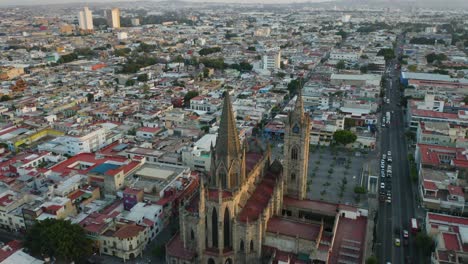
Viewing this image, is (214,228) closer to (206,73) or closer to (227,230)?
(227,230)

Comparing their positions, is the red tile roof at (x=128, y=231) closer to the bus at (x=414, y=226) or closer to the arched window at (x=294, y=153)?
the arched window at (x=294, y=153)

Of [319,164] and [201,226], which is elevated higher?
[201,226]

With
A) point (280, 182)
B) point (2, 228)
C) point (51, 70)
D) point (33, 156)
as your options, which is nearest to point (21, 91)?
point (51, 70)

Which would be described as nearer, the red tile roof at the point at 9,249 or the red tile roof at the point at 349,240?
the red tile roof at the point at 349,240

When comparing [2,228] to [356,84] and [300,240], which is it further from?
[356,84]

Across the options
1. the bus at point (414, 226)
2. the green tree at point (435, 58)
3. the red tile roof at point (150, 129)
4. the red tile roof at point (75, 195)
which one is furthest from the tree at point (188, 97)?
the green tree at point (435, 58)

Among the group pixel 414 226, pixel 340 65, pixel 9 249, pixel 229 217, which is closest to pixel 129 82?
pixel 340 65

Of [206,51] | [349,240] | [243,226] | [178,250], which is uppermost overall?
[206,51]
